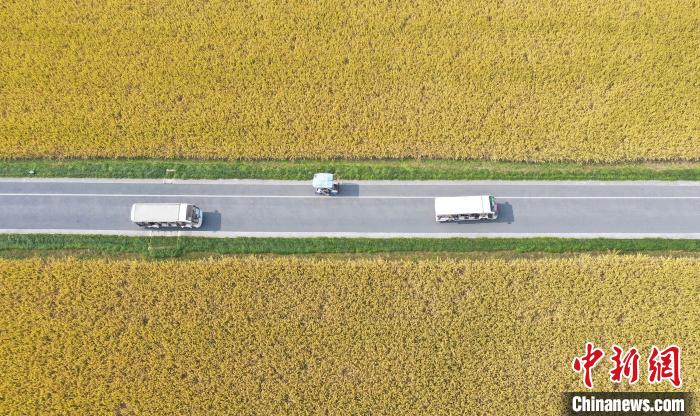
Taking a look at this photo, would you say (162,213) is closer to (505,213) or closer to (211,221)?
(211,221)

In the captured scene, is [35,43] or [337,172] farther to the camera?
[35,43]

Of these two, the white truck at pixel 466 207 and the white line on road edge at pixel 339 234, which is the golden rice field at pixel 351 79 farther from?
the white line on road edge at pixel 339 234

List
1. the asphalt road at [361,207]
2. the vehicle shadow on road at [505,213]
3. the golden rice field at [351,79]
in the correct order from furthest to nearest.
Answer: the golden rice field at [351,79]
the vehicle shadow on road at [505,213]
the asphalt road at [361,207]

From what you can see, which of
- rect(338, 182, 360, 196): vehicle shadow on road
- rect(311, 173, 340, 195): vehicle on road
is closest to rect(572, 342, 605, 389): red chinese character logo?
rect(338, 182, 360, 196): vehicle shadow on road

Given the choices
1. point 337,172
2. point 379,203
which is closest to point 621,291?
point 379,203

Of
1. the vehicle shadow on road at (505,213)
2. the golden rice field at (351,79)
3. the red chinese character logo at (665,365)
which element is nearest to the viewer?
the red chinese character logo at (665,365)

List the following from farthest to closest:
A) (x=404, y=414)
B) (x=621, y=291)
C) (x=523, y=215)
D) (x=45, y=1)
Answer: (x=45, y=1), (x=523, y=215), (x=621, y=291), (x=404, y=414)

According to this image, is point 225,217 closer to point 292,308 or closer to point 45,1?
point 292,308

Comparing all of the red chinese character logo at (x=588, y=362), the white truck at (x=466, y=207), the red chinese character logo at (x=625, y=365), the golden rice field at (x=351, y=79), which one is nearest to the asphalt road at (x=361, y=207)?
the white truck at (x=466, y=207)
